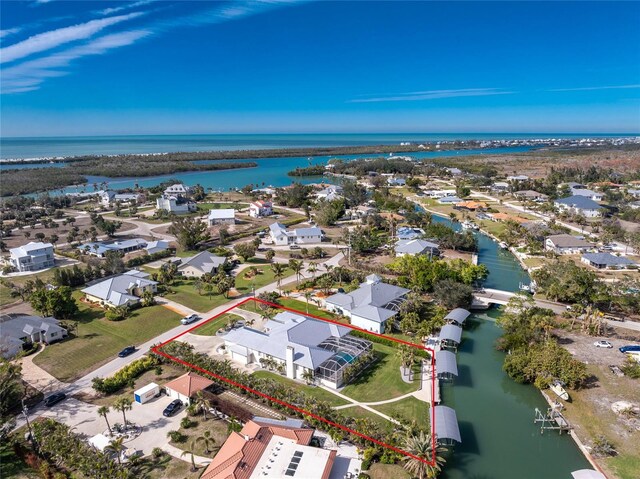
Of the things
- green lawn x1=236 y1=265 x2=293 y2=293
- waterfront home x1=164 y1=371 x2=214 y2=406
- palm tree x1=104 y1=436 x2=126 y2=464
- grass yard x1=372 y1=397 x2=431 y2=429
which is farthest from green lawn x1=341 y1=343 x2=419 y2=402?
green lawn x1=236 y1=265 x2=293 y2=293

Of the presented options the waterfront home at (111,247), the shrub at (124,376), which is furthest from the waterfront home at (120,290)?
the waterfront home at (111,247)

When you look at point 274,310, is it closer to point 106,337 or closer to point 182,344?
point 182,344

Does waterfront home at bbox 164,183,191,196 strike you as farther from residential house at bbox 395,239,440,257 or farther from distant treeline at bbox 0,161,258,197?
residential house at bbox 395,239,440,257

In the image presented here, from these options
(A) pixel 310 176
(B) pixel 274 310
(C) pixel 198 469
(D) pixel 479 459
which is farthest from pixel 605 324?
(A) pixel 310 176

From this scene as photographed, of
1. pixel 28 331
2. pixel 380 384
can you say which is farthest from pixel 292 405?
pixel 28 331

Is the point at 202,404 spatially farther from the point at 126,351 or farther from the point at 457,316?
the point at 457,316
